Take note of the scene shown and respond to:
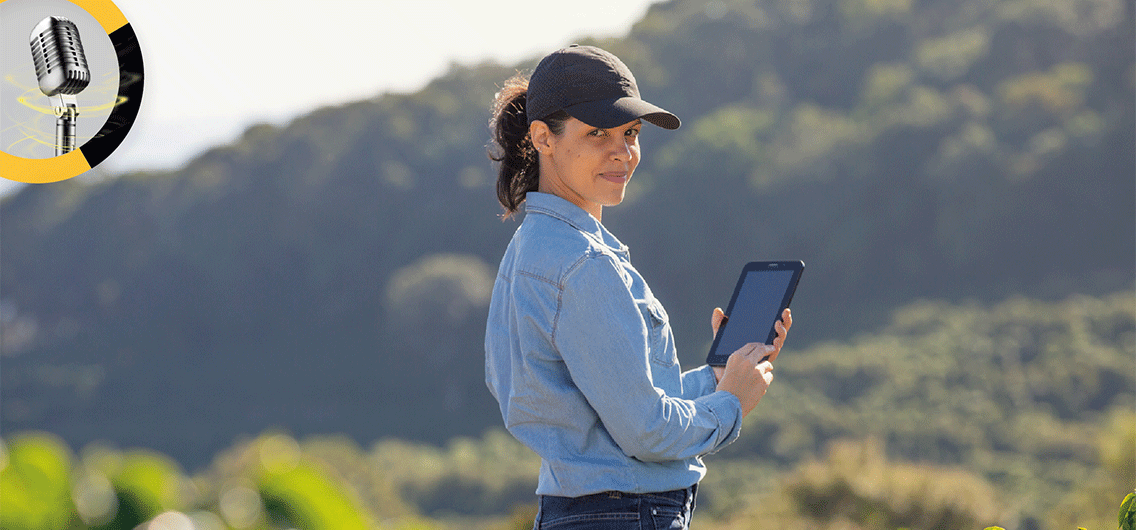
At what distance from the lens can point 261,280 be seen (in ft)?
150

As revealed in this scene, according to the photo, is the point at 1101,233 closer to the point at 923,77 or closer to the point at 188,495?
the point at 923,77

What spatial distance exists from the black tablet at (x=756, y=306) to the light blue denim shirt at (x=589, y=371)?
0.21 metres

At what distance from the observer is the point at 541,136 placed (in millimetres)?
1818

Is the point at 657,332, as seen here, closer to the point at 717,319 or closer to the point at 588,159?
the point at 588,159

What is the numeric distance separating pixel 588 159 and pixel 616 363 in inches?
15.2

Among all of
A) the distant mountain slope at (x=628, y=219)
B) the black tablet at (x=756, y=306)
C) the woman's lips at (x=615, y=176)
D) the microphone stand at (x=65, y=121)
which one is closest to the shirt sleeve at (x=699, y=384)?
the black tablet at (x=756, y=306)

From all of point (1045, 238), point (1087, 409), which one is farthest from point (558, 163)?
point (1045, 238)

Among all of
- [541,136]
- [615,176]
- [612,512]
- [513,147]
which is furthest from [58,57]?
[612,512]

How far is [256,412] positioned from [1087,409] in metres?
26.2

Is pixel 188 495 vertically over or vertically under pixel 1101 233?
under

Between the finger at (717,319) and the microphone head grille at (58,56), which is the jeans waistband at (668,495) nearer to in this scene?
the finger at (717,319)

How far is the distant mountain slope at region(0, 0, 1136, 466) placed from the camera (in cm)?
3412

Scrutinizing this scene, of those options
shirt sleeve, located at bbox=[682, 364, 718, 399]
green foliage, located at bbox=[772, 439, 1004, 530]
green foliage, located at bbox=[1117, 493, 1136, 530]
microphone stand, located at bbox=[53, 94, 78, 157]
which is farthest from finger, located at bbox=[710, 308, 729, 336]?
green foliage, located at bbox=[772, 439, 1004, 530]

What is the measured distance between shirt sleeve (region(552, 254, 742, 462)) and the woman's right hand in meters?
0.15
